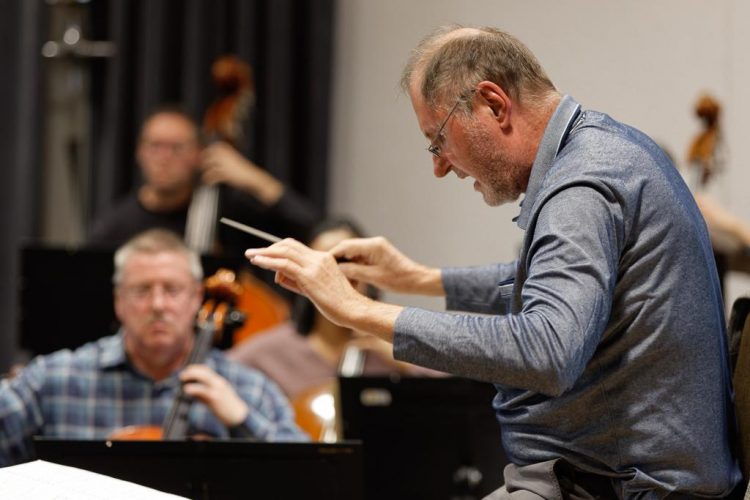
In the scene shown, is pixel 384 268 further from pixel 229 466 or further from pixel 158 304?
pixel 158 304

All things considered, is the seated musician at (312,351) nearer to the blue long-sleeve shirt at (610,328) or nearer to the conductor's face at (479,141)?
the conductor's face at (479,141)

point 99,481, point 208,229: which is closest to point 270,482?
point 99,481

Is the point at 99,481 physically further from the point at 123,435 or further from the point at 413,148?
the point at 413,148

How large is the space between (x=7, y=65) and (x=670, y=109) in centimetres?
268

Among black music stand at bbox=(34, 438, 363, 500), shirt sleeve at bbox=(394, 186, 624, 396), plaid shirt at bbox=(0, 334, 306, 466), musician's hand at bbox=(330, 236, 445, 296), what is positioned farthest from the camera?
plaid shirt at bbox=(0, 334, 306, 466)

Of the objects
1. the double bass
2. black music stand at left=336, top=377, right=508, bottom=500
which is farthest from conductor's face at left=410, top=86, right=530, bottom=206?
the double bass

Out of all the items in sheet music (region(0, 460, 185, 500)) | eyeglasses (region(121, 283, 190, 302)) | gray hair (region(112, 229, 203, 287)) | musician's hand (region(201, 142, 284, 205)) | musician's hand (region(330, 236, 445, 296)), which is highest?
musician's hand (region(201, 142, 284, 205))

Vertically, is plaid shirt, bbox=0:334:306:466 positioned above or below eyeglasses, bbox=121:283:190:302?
below

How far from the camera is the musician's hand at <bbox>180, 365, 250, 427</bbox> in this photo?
2.87 m

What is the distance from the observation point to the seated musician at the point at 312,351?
386 centimetres

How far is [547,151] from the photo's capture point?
1.79 metres

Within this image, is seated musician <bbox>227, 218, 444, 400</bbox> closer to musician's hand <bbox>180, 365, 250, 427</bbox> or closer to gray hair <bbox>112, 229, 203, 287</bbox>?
gray hair <bbox>112, 229, 203, 287</bbox>

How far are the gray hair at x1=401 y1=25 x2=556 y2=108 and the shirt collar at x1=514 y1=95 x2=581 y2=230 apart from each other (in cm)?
5

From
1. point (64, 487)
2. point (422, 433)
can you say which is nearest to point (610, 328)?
point (64, 487)
